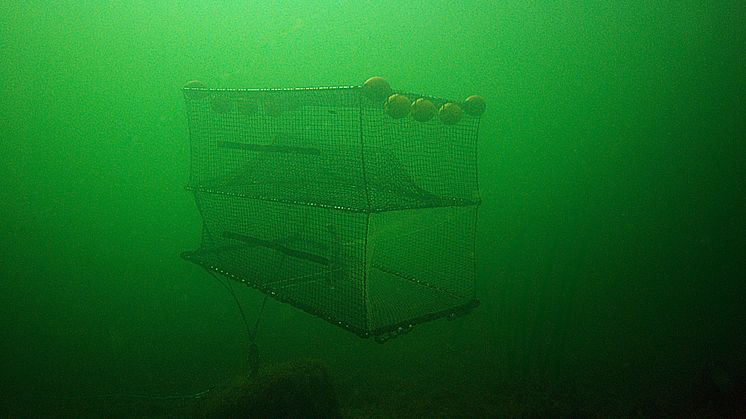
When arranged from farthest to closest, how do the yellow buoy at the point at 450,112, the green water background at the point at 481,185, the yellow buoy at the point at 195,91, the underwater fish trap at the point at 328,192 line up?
the green water background at the point at 481,185 → the yellow buoy at the point at 195,91 → the yellow buoy at the point at 450,112 → the underwater fish trap at the point at 328,192

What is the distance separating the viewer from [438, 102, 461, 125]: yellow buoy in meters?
2.27

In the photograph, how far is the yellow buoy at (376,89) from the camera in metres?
1.81

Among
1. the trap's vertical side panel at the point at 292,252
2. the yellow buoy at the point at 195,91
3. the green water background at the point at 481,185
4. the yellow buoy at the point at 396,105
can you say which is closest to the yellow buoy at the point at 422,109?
the yellow buoy at the point at 396,105

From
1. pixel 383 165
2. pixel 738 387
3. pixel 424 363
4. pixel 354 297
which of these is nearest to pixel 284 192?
pixel 383 165

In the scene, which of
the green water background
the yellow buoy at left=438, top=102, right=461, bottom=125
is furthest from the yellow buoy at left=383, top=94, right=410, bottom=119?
the green water background

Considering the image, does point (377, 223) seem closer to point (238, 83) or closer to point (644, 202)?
point (644, 202)

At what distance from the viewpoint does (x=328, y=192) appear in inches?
84.6

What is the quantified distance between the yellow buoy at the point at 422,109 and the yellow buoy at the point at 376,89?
11.0 inches

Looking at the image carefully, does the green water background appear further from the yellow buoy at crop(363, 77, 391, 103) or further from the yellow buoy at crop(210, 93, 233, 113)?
the yellow buoy at crop(363, 77, 391, 103)

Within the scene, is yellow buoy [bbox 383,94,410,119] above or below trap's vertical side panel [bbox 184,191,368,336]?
above

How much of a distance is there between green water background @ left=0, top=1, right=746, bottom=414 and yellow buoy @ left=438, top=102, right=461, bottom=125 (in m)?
2.07

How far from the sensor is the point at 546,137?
13.3ft

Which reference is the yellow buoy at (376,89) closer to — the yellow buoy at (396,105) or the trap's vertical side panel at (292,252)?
the yellow buoy at (396,105)

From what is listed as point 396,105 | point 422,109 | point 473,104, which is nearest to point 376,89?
point 396,105
